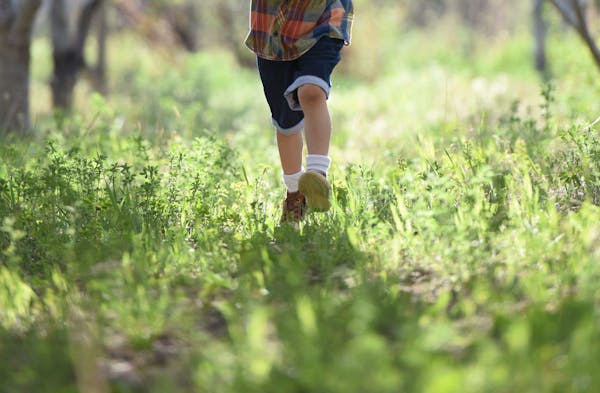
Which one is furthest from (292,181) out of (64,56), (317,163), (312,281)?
(64,56)

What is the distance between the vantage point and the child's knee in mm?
3410

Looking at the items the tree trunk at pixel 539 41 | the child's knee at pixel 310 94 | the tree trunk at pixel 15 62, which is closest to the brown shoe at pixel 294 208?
the child's knee at pixel 310 94

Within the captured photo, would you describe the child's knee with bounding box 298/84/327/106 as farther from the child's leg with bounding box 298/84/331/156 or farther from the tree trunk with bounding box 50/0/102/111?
the tree trunk with bounding box 50/0/102/111

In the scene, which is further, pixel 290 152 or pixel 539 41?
pixel 539 41

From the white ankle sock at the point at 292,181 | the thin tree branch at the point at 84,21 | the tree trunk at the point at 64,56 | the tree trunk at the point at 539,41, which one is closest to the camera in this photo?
the white ankle sock at the point at 292,181

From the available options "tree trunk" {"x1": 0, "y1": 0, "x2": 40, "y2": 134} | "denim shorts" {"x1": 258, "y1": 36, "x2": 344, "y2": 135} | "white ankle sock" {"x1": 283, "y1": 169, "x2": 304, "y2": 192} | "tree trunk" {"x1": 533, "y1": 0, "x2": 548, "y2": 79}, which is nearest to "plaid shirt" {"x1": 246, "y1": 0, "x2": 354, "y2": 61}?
"denim shorts" {"x1": 258, "y1": 36, "x2": 344, "y2": 135}

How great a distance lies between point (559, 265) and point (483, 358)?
0.80 m

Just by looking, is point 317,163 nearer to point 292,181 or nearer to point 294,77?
point 292,181

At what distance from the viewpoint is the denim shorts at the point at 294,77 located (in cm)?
345

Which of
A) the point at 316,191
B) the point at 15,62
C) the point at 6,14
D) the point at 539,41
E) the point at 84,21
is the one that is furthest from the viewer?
the point at 539,41

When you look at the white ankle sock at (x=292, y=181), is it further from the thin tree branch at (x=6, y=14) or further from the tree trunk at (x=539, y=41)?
the tree trunk at (x=539, y=41)

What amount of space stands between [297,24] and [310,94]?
0.32m

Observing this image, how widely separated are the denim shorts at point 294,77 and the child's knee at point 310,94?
2cm

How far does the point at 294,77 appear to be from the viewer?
362cm
